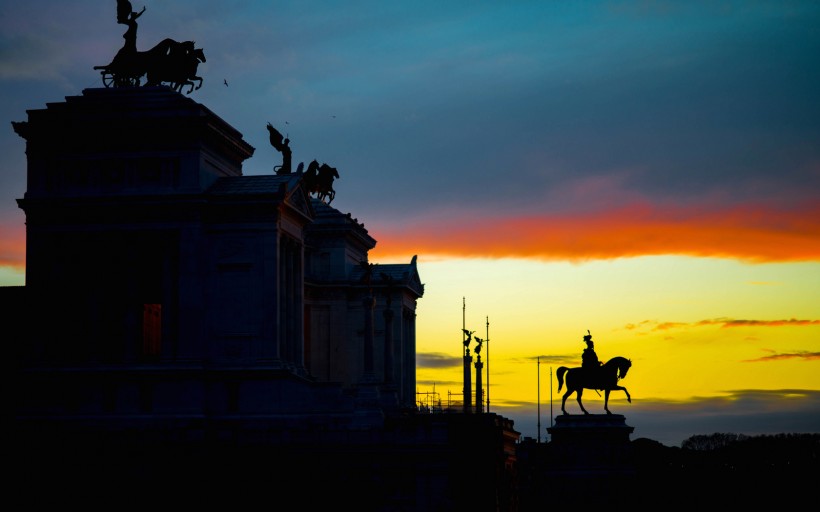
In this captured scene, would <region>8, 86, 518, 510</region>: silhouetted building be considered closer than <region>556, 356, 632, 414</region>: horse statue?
Yes

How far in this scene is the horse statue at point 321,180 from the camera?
110 m

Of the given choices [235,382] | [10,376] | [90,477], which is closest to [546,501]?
[235,382]

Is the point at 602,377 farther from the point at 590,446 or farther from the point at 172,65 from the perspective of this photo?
the point at 172,65

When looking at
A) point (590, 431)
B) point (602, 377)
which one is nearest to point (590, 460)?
point (590, 431)

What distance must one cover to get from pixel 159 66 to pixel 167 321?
15248 mm

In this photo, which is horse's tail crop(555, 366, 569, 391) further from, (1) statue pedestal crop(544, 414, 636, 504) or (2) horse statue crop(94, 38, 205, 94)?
(2) horse statue crop(94, 38, 205, 94)

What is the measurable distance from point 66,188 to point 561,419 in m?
30.1

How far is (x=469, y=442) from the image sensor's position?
81.3m

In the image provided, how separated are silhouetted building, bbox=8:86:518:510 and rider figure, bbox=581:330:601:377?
6304 millimetres

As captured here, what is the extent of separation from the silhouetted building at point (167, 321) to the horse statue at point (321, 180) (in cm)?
2208

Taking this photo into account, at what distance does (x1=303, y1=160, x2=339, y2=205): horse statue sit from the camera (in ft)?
360

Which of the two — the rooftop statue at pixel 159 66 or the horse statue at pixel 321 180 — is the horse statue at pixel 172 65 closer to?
the rooftop statue at pixel 159 66

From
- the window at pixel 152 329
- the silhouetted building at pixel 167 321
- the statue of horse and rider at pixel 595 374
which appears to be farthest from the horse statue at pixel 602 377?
the window at pixel 152 329

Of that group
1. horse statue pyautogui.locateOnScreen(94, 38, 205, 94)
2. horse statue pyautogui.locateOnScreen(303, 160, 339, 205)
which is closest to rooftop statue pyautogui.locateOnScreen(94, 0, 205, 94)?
horse statue pyautogui.locateOnScreen(94, 38, 205, 94)
